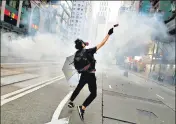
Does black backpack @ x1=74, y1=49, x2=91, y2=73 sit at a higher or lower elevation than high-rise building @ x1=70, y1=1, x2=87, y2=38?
lower

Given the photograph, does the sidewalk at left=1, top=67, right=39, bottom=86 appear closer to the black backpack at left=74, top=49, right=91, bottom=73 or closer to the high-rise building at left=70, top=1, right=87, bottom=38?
the black backpack at left=74, top=49, right=91, bottom=73

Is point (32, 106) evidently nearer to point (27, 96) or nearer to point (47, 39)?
point (27, 96)

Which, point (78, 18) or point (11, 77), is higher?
point (78, 18)

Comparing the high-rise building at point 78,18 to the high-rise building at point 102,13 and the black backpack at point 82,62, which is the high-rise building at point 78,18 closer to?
the high-rise building at point 102,13

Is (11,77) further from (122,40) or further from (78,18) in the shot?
(78,18)

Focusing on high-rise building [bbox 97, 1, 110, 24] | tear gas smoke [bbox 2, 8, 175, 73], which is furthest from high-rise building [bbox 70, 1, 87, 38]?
tear gas smoke [bbox 2, 8, 175, 73]

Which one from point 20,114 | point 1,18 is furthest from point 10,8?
point 20,114

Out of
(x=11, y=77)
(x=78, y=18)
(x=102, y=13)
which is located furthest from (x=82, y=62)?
(x=78, y=18)

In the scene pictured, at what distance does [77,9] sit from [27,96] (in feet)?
591

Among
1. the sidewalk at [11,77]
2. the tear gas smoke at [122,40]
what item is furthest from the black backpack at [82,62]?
the tear gas smoke at [122,40]

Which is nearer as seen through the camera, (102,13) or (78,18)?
(102,13)

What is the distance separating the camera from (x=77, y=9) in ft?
598

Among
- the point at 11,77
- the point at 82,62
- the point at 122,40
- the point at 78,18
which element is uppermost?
the point at 78,18

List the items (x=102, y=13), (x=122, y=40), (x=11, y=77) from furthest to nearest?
1. (x=102, y=13)
2. (x=122, y=40)
3. (x=11, y=77)
